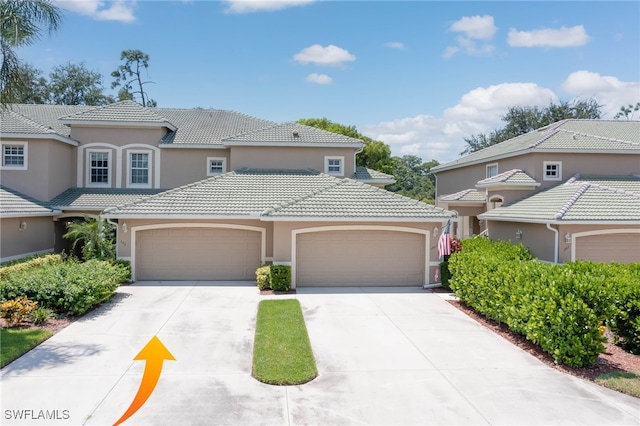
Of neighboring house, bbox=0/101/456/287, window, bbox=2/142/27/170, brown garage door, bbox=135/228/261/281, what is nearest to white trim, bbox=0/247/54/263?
neighboring house, bbox=0/101/456/287

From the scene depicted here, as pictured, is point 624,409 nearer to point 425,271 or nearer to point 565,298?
point 565,298

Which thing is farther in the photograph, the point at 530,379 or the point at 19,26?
Result: the point at 19,26

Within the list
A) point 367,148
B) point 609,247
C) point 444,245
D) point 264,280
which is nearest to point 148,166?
point 264,280

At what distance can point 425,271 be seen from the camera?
15602 millimetres

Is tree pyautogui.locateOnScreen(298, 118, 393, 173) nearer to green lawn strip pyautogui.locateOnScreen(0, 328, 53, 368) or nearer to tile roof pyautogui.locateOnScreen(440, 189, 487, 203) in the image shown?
tile roof pyautogui.locateOnScreen(440, 189, 487, 203)

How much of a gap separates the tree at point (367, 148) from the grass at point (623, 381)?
4018 centimetres

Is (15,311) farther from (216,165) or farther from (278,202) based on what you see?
(216,165)

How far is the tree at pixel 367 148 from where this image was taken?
4703 centimetres

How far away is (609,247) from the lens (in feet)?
55.7

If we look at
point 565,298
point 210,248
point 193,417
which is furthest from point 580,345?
point 210,248

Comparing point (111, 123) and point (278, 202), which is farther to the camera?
point (111, 123)

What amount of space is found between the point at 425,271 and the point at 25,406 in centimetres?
1248

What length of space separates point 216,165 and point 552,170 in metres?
17.6

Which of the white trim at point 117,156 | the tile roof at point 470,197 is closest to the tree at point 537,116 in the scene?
the tile roof at point 470,197
